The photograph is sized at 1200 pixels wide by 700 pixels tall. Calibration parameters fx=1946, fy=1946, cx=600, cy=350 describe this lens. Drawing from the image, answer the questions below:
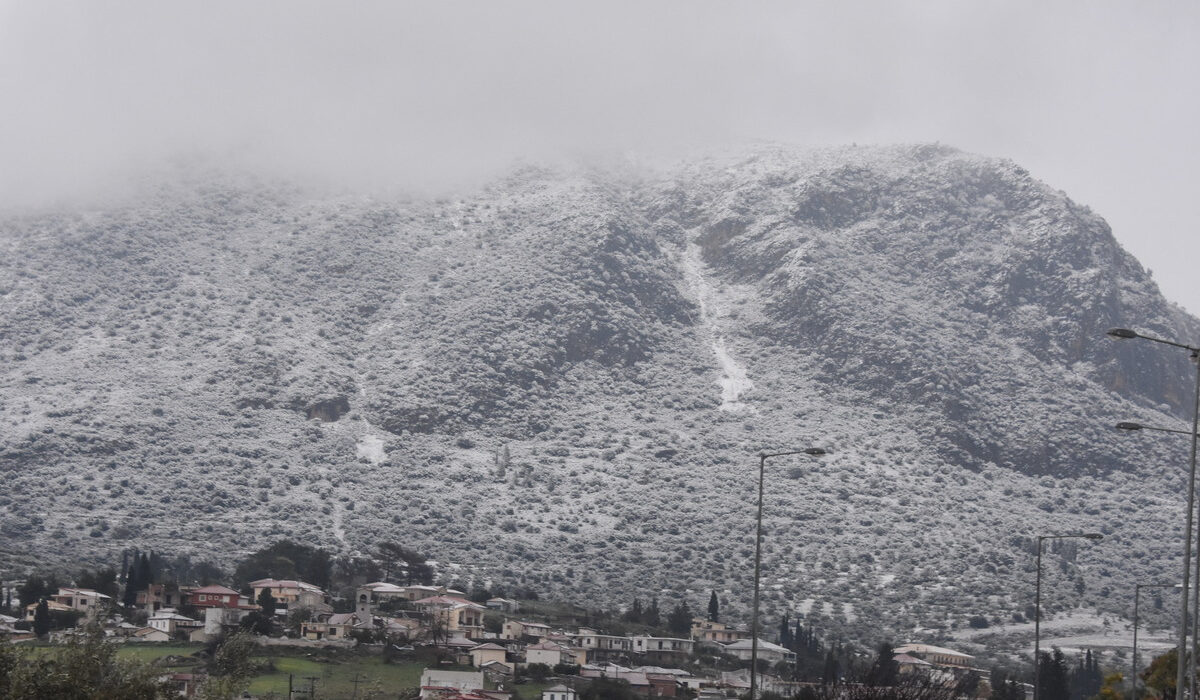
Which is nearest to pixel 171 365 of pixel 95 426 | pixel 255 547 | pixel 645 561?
pixel 95 426

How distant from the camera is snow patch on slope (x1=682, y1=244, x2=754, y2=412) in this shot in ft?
549

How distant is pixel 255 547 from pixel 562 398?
4296 cm

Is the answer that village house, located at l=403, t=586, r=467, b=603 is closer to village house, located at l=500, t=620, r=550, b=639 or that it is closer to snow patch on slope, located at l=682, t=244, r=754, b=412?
village house, located at l=500, t=620, r=550, b=639

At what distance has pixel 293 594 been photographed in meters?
111

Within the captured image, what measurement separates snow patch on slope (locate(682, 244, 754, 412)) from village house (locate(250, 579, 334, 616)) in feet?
195

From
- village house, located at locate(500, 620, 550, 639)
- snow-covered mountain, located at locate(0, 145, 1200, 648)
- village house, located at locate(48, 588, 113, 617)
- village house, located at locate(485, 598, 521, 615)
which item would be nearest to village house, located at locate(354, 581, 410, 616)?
village house, located at locate(485, 598, 521, 615)

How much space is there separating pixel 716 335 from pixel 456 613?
77.4m

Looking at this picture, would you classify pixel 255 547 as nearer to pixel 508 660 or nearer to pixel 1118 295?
pixel 508 660

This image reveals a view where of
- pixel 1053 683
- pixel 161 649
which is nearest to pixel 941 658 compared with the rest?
pixel 1053 683

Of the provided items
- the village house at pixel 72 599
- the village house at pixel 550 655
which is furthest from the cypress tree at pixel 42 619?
the village house at pixel 550 655

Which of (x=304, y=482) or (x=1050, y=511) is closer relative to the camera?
(x=304, y=482)

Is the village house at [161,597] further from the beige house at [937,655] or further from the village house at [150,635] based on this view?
the beige house at [937,655]

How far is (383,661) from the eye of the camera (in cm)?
9231

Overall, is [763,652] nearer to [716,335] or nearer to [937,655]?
[937,655]
